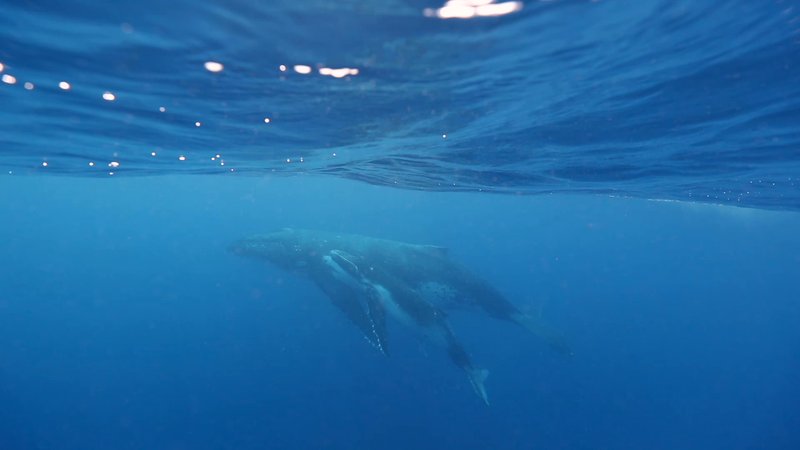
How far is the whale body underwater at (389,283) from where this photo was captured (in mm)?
16422

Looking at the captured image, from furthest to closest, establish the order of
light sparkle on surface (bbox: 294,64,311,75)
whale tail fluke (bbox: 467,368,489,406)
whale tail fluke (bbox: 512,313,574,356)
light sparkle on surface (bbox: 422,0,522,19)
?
whale tail fluke (bbox: 512,313,574,356)
whale tail fluke (bbox: 467,368,489,406)
light sparkle on surface (bbox: 294,64,311,75)
light sparkle on surface (bbox: 422,0,522,19)

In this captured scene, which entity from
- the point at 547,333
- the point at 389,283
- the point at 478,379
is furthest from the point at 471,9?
the point at 547,333

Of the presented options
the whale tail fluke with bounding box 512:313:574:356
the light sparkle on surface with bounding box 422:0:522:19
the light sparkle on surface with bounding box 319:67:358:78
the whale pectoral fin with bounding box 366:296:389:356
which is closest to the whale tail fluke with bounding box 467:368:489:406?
the whale pectoral fin with bounding box 366:296:389:356

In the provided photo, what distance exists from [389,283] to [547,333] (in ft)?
28.4

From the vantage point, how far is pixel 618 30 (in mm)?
6684

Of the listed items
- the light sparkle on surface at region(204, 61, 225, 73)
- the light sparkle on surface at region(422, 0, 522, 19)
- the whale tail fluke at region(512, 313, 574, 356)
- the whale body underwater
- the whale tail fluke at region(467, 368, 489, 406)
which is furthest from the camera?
the whale tail fluke at region(512, 313, 574, 356)

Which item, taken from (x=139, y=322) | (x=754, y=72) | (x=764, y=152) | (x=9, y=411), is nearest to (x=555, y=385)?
(x=764, y=152)

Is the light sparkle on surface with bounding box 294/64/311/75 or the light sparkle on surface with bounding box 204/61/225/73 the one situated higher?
the light sparkle on surface with bounding box 204/61/225/73

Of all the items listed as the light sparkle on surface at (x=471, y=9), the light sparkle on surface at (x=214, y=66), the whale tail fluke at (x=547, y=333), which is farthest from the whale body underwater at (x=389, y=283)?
the light sparkle on surface at (x=471, y=9)

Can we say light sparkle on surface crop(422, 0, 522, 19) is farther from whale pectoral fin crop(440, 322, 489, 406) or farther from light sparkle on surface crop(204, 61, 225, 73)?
whale pectoral fin crop(440, 322, 489, 406)

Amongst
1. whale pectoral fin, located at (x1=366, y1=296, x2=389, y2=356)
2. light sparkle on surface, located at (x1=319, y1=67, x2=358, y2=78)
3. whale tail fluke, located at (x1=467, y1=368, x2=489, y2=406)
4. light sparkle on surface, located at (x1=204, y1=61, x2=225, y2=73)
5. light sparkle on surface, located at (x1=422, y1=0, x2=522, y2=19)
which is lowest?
whale tail fluke, located at (x1=467, y1=368, x2=489, y2=406)

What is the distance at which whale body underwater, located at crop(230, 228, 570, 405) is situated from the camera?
1642 cm

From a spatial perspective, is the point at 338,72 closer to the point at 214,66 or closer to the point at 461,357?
the point at 214,66

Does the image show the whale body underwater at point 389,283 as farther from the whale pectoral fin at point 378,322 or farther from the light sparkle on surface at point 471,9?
the light sparkle on surface at point 471,9
